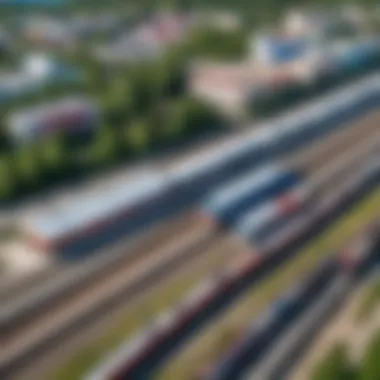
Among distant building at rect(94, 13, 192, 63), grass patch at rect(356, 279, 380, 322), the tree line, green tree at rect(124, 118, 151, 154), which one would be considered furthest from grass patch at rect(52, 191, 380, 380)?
distant building at rect(94, 13, 192, 63)

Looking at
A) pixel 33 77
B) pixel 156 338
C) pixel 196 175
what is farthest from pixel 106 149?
pixel 156 338

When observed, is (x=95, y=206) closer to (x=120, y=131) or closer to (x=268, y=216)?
(x=268, y=216)

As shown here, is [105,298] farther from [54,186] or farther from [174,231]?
[54,186]

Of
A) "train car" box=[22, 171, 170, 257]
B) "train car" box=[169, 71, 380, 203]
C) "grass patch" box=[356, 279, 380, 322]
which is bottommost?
"grass patch" box=[356, 279, 380, 322]

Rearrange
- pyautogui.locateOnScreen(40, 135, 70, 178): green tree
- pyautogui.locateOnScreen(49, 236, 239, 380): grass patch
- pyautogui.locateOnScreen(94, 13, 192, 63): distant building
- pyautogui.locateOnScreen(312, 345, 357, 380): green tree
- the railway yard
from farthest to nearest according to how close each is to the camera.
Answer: pyautogui.locateOnScreen(94, 13, 192, 63): distant building → pyautogui.locateOnScreen(40, 135, 70, 178): green tree → the railway yard → pyautogui.locateOnScreen(49, 236, 239, 380): grass patch → pyautogui.locateOnScreen(312, 345, 357, 380): green tree

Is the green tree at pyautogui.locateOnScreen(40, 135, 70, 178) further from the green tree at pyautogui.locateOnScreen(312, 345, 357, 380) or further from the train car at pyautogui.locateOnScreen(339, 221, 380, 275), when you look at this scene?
the green tree at pyautogui.locateOnScreen(312, 345, 357, 380)

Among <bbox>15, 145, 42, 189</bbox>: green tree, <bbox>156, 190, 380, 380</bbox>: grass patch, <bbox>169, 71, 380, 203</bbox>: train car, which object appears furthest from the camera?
<bbox>169, 71, 380, 203</bbox>: train car
